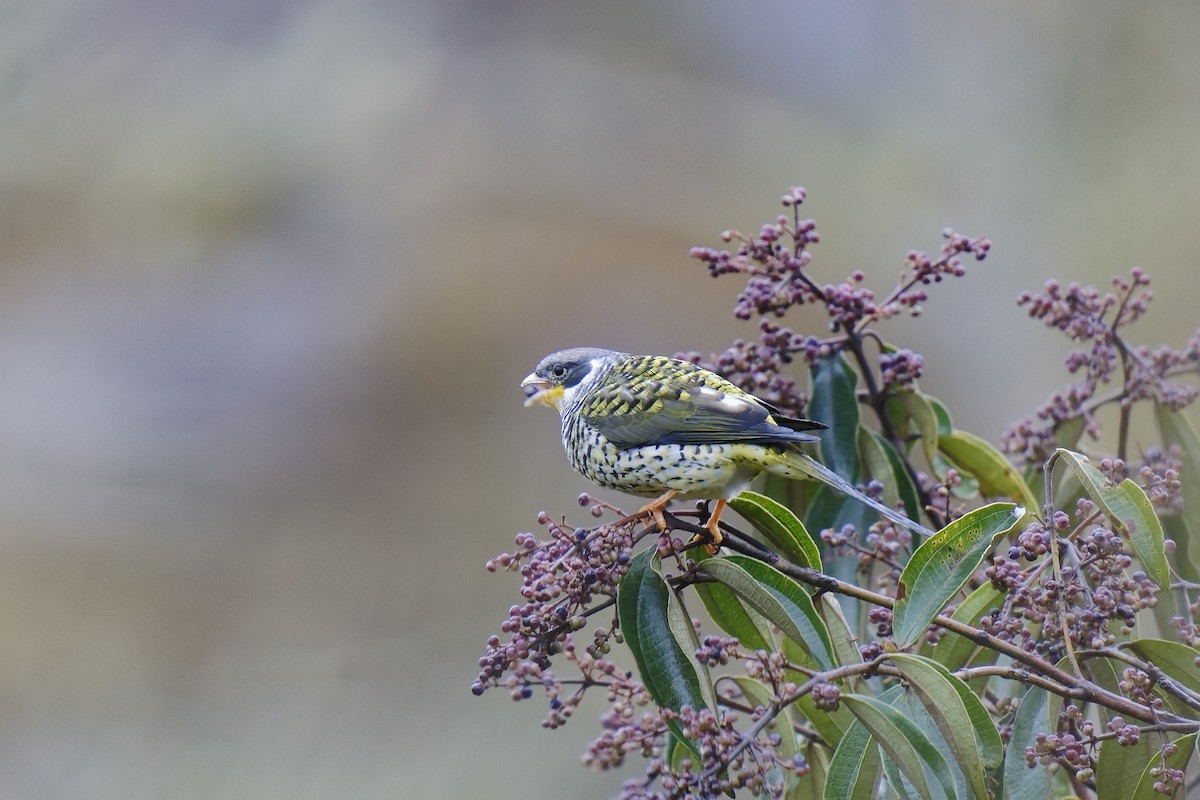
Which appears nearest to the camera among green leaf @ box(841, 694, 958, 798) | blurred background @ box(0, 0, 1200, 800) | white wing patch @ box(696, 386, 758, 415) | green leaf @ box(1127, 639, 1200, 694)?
green leaf @ box(841, 694, 958, 798)

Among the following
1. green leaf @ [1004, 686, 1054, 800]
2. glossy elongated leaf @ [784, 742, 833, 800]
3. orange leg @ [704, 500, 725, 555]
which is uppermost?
orange leg @ [704, 500, 725, 555]

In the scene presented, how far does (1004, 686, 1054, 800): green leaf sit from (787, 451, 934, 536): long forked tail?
12.1 inches

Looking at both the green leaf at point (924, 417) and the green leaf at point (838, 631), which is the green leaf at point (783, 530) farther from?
the green leaf at point (924, 417)

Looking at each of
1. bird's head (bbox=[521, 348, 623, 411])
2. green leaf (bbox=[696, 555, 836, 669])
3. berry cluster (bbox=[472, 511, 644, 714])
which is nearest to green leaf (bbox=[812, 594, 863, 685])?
green leaf (bbox=[696, 555, 836, 669])

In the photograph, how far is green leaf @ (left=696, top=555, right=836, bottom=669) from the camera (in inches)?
56.4

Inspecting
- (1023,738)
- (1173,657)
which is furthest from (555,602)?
(1173,657)

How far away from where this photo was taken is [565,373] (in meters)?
2.35

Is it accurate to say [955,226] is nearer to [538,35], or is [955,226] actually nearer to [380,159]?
[538,35]

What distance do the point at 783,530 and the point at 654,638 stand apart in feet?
0.82

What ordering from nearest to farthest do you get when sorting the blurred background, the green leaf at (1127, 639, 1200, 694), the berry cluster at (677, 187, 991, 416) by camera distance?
the green leaf at (1127, 639, 1200, 694) < the berry cluster at (677, 187, 991, 416) < the blurred background

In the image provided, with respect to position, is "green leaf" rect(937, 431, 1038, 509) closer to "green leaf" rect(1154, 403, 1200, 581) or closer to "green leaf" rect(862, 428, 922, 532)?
"green leaf" rect(862, 428, 922, 532)

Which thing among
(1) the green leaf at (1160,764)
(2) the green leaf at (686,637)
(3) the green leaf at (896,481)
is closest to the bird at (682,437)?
(3) the green leaf at (896,481)

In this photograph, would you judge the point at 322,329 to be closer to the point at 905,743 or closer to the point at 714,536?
the point at 714,536

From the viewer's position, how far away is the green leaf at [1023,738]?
138 centimetres
